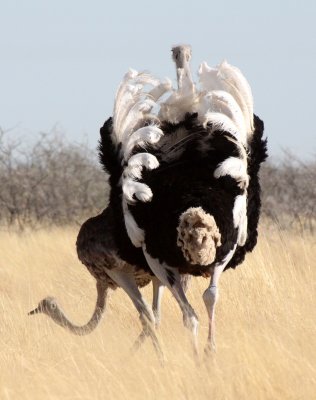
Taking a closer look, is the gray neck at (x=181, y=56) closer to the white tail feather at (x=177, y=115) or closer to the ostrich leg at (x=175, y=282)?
the white tail feather at (x=177, y=115)

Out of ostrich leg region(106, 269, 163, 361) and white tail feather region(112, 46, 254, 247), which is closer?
white tail feather region(112, 46, 254, 247)

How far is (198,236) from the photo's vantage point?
6.08 m

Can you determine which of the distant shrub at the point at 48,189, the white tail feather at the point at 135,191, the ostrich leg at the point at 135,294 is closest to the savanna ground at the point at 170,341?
the ostrich leg at the point at 135,294

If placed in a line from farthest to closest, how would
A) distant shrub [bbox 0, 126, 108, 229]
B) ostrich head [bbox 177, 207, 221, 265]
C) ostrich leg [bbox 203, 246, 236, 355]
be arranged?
distant shrub [bbox 0, 126, 108, 229]
ostrich leg [bbox 203, 246, 236, 355]
ostrich head [bbox 177, 207, 221, 265]

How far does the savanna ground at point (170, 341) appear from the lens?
534cm

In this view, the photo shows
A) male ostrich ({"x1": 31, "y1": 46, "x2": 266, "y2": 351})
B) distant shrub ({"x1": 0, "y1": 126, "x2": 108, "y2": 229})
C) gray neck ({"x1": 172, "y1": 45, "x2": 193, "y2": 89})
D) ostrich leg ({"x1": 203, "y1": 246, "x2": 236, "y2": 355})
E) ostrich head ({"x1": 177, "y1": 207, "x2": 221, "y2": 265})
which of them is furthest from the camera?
distant shrub ({"x1": 0, "y1": 126, "x2": 108, "y2": 229})

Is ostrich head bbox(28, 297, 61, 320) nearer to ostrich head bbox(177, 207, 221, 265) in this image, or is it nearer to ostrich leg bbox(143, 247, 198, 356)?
ostrich leg bbox(143, 247, 198, 356)

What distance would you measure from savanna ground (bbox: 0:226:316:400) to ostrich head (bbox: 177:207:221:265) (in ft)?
1.27

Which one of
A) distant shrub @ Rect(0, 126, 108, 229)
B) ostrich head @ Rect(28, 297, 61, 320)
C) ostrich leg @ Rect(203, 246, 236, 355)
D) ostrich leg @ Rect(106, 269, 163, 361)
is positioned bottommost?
distant shrub @ Rect(0, 126, 108, 229)

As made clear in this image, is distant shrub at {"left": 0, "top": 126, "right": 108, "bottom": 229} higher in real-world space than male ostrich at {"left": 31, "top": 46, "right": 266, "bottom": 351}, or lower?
lower

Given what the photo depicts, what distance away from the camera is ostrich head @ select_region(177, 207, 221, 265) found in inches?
240

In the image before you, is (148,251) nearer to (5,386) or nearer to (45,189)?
(5,386)

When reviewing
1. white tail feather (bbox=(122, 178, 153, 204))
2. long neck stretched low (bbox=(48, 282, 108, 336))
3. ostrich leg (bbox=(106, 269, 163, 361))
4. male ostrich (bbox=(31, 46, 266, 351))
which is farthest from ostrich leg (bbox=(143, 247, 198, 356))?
long neck stretched low (bbox=(48, 282, 108, 336))

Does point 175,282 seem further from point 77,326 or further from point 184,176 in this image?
point 77,326
